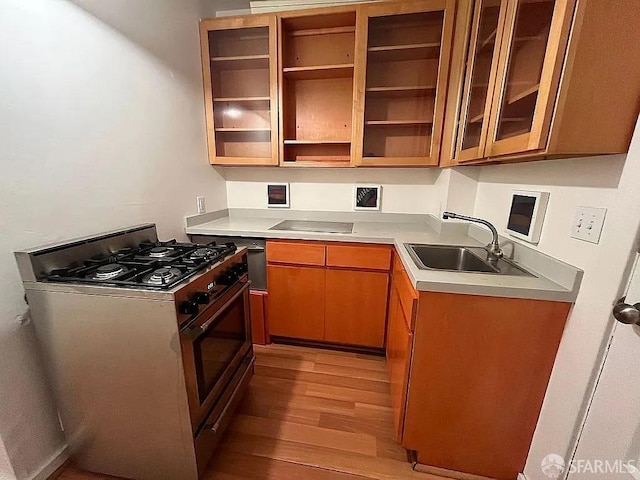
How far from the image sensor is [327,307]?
1.93 meters

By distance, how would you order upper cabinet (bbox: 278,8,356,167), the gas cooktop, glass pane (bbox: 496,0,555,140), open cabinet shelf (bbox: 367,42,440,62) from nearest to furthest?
glass pane (bbox: 496,0,555,140) → the gas cooktop → open cabinet shelf (bbox: 367,42,440,62) → upper cabinet (bbox: 278,8,356,167)

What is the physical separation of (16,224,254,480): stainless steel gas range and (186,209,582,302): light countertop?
0.79 m

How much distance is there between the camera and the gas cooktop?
94 centimetres

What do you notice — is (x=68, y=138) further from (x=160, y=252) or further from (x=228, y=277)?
(x=228, y=277)

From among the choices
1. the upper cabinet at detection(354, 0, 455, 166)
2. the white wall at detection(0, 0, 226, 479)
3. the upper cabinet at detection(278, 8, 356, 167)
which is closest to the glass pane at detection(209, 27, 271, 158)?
the upper cabinet at detection(278, 8, 356, 167)

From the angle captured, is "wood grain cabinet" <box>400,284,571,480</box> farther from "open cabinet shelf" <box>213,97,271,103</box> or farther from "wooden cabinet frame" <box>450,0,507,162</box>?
"open cabinet shelf" <box>213,97,271,103</box>

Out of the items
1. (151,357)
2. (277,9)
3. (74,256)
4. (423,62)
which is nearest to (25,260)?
(74,256)

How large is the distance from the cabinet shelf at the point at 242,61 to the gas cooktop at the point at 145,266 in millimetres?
1499

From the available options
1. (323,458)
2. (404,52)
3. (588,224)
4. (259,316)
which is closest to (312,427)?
(323,458)

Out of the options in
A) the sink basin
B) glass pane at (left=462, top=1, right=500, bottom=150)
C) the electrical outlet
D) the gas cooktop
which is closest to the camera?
the gas cooktop

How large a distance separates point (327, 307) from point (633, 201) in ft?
5.08

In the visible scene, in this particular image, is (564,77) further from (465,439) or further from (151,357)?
(151,357)

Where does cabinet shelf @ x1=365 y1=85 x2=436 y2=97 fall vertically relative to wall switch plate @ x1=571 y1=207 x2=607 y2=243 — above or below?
above

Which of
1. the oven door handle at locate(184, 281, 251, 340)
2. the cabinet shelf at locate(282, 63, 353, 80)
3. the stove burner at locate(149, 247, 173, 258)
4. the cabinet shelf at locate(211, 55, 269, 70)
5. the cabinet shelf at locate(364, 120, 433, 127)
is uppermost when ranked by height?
the cabinet shelf at locate(211, 55, 269, 70)
